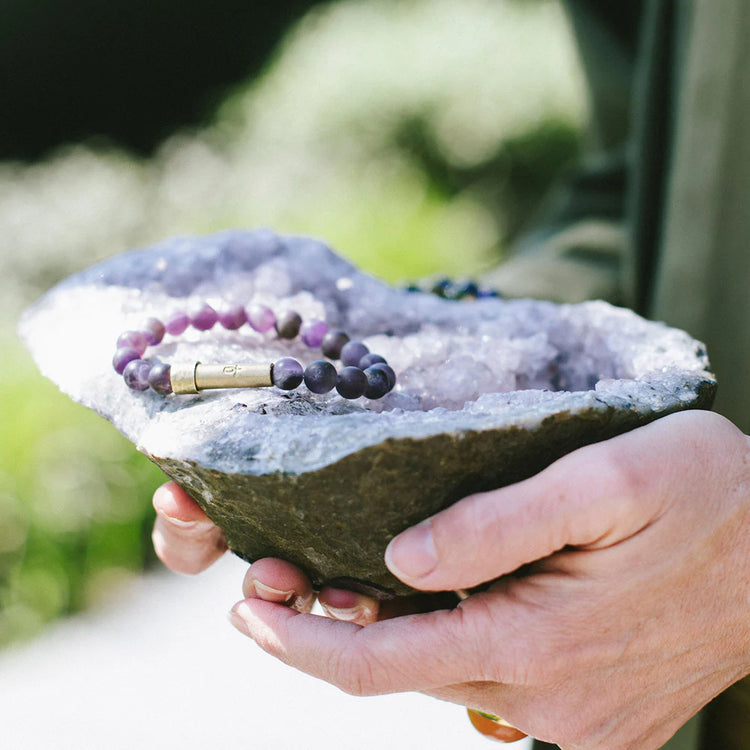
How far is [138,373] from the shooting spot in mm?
1062

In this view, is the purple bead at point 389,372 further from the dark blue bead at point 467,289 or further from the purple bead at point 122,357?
the dark blue bead at point 467,289

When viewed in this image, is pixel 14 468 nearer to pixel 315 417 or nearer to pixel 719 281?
pixel 315 417

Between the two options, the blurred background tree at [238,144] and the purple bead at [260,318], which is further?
the blurred background tree at [238,144]

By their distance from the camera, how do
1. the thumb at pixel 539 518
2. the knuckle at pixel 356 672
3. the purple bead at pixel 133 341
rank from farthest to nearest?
1. the purple bead at pixel 133 341
2. the knuckle at pixel 356 672
3. the thumb at pixel 539 518

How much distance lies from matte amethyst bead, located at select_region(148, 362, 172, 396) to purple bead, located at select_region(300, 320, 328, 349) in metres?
0.29

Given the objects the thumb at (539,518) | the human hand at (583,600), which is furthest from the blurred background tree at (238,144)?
the thumb at (539,518)

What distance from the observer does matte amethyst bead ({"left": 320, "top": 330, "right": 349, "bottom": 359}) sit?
48.7 inches

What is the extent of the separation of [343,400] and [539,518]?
382 millimetres

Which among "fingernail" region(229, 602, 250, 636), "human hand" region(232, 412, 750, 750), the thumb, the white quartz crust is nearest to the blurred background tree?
the white quartz crust

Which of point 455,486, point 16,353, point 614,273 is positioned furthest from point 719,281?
point 16,353

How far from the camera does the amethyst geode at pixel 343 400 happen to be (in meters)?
0.87

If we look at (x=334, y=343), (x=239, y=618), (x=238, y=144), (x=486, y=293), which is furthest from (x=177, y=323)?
(x=238, y=144)

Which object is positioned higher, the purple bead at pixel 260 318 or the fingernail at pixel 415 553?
the purple bead at pixel 260 318

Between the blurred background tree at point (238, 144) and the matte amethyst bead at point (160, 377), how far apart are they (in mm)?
1887
